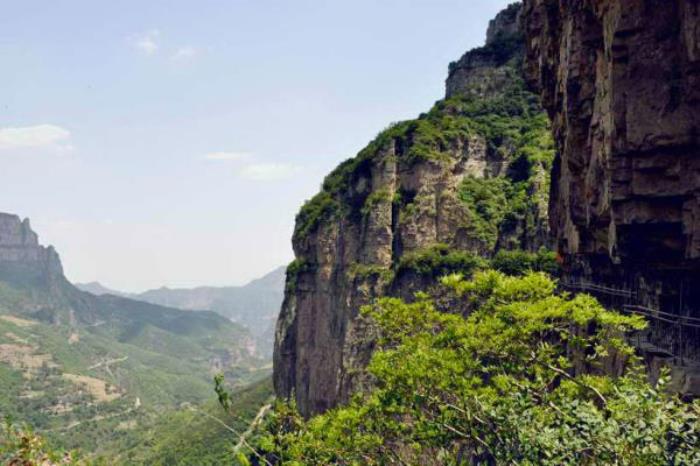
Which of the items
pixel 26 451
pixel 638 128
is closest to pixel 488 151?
pixel 638 128

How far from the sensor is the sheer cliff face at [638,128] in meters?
18.7

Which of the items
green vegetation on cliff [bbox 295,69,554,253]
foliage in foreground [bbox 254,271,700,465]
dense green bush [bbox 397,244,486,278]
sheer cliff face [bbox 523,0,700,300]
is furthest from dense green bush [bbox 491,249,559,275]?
foliage in foreground [bbox 254,271,700,465]

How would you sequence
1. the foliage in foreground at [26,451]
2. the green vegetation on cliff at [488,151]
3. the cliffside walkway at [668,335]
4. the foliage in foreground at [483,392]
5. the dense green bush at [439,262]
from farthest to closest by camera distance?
1. the green vegetation on cliff at [488,151]
2. the dense green bush at [439,262]
3. the cliffside walkway at [668,335]
4. the foliage in foreground at [483,392]
5. the foliage in foreground at [26,451]

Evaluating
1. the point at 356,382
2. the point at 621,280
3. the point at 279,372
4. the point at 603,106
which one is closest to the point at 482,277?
the point at 603,106

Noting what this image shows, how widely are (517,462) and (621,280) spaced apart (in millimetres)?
14938

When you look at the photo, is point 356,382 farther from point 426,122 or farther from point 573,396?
point 573,396

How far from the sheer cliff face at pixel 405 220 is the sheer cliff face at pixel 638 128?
1292 inches

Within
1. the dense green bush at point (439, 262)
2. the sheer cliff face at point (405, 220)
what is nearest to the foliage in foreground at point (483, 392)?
the dense green bush at point (439, 262)

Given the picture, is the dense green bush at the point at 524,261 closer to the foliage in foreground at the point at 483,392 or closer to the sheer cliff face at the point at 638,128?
the sheer cliff face at the point at 638,128

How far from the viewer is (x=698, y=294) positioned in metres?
21.0

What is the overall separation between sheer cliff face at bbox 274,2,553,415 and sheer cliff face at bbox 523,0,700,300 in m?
32.8

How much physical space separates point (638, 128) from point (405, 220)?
44.0 meters

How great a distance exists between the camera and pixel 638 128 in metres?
19.5

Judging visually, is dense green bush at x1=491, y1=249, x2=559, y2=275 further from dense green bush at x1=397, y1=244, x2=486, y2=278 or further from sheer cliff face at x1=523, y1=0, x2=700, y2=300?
sheer cliff face at x1=523, y1=0, x2=700, y2=300
